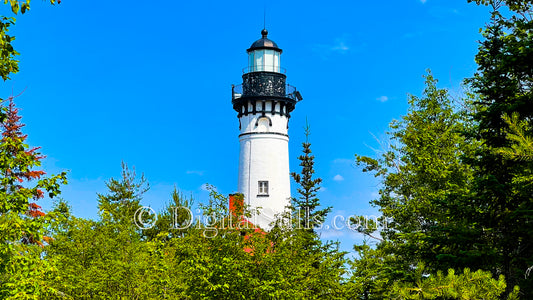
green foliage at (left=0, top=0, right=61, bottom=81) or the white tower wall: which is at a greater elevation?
the white tower wall

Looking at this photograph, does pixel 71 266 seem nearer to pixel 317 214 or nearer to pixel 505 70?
pixel 505 70

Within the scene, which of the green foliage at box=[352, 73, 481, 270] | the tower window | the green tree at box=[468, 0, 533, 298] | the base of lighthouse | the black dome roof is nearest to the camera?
the green tree at box=[468, 0, 533, 298]

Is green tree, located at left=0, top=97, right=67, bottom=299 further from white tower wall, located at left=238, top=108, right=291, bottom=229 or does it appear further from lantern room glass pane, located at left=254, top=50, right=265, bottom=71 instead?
lantern room glass pane, located at left=254, top=50, right=265, bottom=71

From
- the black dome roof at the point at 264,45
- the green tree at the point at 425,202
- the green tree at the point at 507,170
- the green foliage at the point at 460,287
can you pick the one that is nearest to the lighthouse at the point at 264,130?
the black dome roof at the point at 264,45

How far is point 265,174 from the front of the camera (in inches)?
1786

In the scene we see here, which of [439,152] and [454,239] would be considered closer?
[454,239]

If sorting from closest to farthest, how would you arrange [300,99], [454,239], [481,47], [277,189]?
1. [454,239]
2. [481,47]
3. [277,189]
4. [300,99]

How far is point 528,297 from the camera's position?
13.6 meters

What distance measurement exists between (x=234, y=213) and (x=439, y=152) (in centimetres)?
949

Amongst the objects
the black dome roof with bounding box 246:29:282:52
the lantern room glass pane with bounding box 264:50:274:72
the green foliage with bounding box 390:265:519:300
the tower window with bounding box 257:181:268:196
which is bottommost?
the green foliage with bounding box 390:265:519:300

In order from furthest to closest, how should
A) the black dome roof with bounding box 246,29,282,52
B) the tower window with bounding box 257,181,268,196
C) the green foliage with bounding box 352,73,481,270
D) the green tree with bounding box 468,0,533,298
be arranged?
the black dome roof with bounding box 246,29,282,52 → the tower window with bounding box 257,181,268,196 → the green foliage with bounding box 352,73,481,270 → the green tree with bounding box 468,0,533,298

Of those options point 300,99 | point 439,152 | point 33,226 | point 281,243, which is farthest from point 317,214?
point 33,226

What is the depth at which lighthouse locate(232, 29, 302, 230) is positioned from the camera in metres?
45.3

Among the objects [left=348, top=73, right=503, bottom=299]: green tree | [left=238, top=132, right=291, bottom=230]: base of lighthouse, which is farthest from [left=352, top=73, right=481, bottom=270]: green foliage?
[left=238, top=132, right=291, bottom=230]: base of lighthouse
